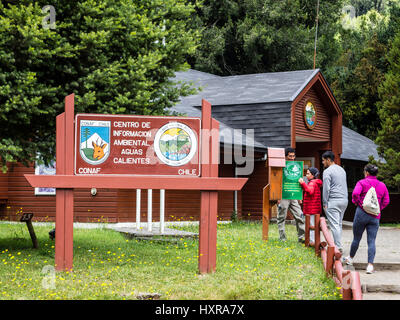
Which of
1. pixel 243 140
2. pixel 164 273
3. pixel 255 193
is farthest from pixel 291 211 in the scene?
pixel 255 193

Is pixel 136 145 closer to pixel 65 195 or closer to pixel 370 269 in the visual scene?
pixel 65 195

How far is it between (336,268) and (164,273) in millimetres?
2568

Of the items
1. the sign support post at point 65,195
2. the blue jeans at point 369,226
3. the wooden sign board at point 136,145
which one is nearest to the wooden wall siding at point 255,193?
the blue jeans at point 369,226

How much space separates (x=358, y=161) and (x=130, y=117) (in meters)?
19.3

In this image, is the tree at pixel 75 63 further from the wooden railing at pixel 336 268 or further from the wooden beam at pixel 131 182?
the wooden railing at pixel 336 268

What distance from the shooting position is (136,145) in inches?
322

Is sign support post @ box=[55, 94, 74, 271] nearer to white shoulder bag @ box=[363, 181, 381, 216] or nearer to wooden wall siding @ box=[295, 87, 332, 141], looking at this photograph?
white shoulder bag @ box=[363, 181, 381, 216]

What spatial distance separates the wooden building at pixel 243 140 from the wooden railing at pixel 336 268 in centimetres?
692

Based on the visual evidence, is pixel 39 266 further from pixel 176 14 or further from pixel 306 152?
pixel 306 152

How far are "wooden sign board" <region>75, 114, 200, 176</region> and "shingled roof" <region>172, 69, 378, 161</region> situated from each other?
8.85 metres

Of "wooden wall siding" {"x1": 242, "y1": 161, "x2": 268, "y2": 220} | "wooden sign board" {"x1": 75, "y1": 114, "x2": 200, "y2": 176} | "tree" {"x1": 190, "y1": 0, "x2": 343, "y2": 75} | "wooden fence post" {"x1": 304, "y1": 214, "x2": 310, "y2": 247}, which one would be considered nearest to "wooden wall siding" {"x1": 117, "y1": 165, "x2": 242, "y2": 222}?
"wooden wall siding" {"x1": 242, "y1": 161, "x2": 268, "y2": 220}

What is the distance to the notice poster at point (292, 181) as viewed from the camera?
→ 35.7ft

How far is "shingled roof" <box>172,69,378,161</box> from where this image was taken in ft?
61.3

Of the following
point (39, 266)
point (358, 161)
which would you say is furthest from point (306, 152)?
point (39, 266)
